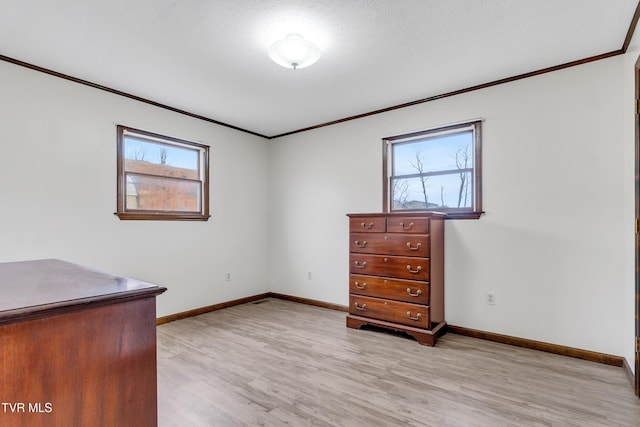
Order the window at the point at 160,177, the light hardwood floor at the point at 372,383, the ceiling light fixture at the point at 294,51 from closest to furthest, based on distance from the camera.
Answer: the light hardwood floor at the point at 372,383 < the ceiling light fixture at the point at 294,51 < the window at the point at 160,177

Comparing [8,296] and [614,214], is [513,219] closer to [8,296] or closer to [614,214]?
[614,214]

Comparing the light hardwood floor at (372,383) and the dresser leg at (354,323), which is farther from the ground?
the dresser leg at (354,323)

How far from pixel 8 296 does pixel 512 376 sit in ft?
9.39

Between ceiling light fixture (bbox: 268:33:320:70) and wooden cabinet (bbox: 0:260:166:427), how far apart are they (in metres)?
1.84

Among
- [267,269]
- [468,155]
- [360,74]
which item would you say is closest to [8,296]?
[360,74]

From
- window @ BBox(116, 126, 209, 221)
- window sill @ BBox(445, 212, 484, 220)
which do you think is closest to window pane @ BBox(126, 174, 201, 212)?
window @ BBox(116, 126, 209, 221)

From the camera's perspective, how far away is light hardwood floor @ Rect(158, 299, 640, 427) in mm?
1862

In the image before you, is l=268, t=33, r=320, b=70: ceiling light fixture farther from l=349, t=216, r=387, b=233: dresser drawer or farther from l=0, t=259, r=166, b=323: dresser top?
l=0, t=259, r=166, b=323: dresser top

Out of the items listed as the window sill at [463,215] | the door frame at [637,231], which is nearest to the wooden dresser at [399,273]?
the window sill at [463,215]

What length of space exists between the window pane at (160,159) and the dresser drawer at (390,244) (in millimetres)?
2167

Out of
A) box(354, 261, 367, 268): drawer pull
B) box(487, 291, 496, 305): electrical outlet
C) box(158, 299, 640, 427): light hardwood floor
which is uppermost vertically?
box(354, 261, 367, 268): drawer pull

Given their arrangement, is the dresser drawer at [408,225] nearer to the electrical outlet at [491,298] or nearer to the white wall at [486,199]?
the white wall at [486,199]

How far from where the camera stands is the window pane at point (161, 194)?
3404mm

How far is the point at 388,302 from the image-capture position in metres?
3.15
